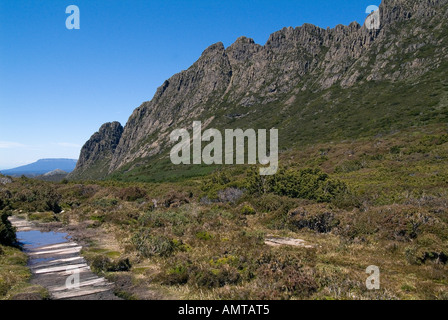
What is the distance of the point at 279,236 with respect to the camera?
66.5ft

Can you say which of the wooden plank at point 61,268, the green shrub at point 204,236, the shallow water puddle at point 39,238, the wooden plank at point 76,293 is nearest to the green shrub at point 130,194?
the shallow water puddle at point 39,238

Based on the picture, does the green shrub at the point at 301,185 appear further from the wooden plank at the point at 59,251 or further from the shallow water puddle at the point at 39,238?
the wooden plank at the point at 59,251

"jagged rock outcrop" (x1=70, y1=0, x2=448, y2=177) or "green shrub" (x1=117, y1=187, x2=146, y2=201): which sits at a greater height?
"jagged rock outcrop" (x1=70, y1=0, x2=448, y2=177)

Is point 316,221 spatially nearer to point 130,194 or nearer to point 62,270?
point 62,270

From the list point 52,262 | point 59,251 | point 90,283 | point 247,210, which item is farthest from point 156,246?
point 247,210

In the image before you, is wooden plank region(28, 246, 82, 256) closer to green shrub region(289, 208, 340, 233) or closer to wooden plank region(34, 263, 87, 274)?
wooden plank region(34, 263, 87, 274)

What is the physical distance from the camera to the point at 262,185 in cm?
3350

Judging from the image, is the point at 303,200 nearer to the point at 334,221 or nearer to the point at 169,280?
the point at 334,221

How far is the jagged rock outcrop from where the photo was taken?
119 m

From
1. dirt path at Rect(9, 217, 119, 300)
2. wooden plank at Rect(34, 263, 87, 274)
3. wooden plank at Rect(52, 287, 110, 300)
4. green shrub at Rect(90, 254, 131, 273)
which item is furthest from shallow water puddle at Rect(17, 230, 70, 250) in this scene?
wooden plank at Rect(52, 287, 110, 300)

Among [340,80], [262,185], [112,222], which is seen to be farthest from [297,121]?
[112,222]

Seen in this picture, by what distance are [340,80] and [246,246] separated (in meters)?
136

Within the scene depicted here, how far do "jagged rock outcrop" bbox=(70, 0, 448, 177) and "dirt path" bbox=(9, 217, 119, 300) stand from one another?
121 meters

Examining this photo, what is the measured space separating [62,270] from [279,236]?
42.3 ft
